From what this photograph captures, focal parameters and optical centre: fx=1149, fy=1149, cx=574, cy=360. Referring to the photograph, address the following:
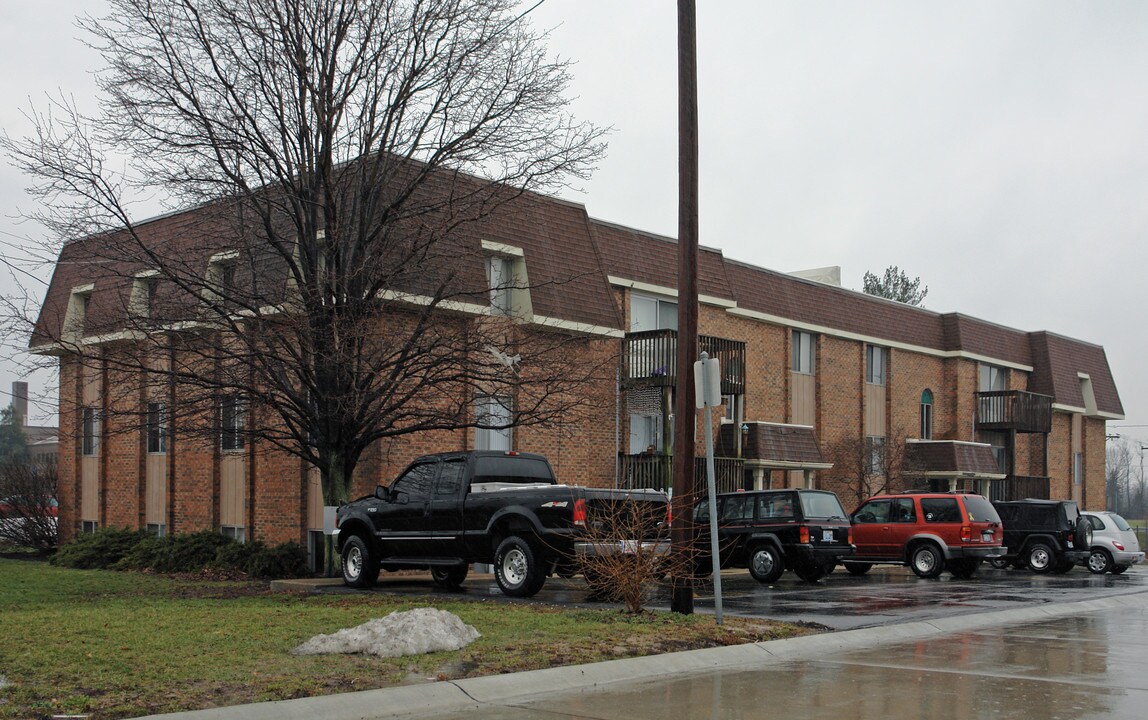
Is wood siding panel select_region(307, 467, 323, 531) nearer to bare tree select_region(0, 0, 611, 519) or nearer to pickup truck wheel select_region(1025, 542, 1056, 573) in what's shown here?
bare tree select_region(0, 0, 611, 519)

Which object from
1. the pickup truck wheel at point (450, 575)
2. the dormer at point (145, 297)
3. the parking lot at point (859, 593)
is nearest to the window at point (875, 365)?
the parking lot at point (859, 593)

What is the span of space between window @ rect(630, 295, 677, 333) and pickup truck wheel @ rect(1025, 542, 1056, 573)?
33.4 feet

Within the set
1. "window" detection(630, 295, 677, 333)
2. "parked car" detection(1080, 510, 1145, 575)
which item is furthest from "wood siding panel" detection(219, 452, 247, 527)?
"parked car" detection(1080, 510, 1145, 575)

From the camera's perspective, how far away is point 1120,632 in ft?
47.3

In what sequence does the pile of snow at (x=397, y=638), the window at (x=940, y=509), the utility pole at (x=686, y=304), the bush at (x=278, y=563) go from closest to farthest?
the pile of snow at (x=397, y=638) → the utility pole at (x=686, y=304) → the bush at (x=278, y=563) → the window at (x=940, y=509)

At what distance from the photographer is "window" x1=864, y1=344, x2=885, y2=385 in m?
38.8

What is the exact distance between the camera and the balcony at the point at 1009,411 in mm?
41812

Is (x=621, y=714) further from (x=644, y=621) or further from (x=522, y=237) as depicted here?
(x=522, y=237)

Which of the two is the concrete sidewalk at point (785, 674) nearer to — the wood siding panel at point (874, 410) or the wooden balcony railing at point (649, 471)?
the wooden balcony railing at point (649, 471)

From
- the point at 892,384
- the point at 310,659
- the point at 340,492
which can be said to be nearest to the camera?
the point at 310,659

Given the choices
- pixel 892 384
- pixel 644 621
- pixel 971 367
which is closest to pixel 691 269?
pixel 644 621

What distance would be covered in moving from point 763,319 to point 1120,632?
20.0m

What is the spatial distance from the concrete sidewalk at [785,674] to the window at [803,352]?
20.7 metres

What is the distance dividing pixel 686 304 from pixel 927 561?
522 inches
